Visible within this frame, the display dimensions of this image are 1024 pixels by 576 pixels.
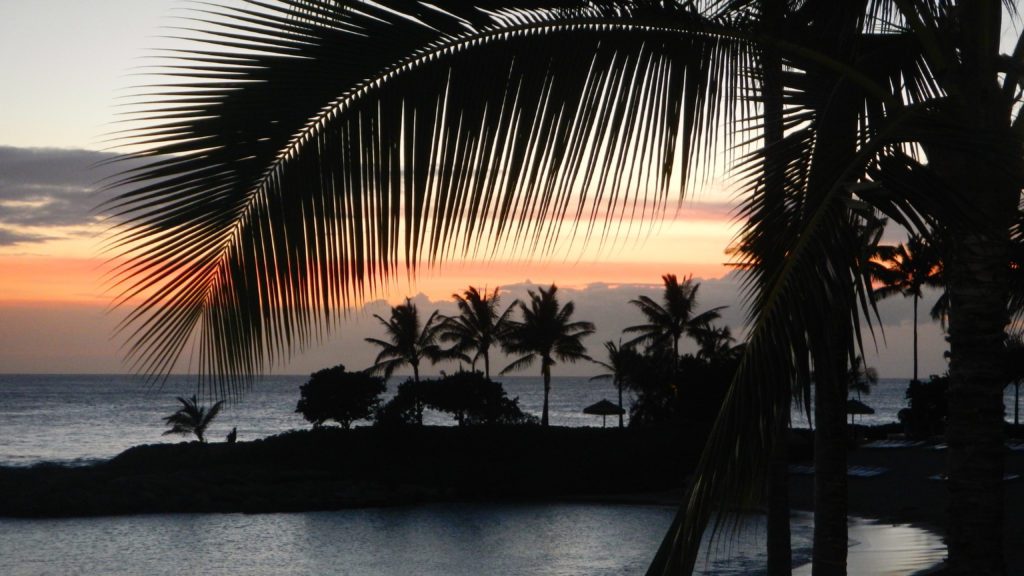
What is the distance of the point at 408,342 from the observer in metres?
52.2

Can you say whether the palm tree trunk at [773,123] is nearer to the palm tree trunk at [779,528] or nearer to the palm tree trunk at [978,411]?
the palm tree trunk at [978,411]

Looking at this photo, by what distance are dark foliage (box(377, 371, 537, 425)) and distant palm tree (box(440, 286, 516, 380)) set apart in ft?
16.0

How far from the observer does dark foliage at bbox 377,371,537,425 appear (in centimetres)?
4559

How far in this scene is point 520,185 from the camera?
6.97ft

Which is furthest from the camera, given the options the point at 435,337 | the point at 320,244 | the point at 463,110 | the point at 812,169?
the point at 435,337

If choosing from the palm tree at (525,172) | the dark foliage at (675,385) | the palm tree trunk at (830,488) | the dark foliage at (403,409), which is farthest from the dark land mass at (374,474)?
the palm tree at (525,172)

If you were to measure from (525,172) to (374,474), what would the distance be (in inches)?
1719

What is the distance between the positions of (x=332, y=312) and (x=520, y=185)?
0.49 m

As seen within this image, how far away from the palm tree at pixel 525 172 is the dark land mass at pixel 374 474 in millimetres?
38658

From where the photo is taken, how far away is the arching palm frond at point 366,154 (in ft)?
6.18

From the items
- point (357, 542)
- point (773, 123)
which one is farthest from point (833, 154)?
point (357, 542)

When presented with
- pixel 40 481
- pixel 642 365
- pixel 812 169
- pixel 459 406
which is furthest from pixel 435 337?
pixel 812 169

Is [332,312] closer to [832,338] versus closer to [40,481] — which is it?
[832,338]

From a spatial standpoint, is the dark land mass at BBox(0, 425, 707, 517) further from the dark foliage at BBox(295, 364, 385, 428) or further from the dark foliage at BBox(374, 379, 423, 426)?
the dark foliage at BBox(295, 364, 385, 428)
